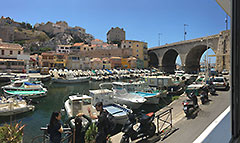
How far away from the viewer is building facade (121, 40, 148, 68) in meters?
56.8

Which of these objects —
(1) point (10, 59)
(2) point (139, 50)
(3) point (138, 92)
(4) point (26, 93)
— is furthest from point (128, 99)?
(2) point (139, 50)

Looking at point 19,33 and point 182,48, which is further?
point 19,33

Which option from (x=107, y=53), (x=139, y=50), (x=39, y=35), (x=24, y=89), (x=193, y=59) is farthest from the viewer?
(x=39, y=35)

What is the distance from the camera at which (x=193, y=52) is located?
135 feet

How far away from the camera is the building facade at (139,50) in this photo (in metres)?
56.8

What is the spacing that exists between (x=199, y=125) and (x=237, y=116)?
451cm

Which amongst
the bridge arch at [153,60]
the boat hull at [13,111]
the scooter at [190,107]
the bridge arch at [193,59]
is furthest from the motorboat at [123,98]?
the bridge arch at [153,60]

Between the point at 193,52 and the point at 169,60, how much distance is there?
15.3 metres

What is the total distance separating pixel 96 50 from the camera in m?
56.3

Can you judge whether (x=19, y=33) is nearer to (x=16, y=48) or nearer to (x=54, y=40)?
(x=54, y=40)

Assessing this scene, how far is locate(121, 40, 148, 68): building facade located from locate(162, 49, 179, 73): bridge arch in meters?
7.67

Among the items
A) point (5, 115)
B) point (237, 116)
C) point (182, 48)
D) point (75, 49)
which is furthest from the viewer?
point (75, 49)

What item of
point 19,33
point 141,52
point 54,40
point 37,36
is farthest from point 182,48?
point 19,33

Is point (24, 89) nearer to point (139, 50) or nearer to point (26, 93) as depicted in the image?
point (26, 93)
